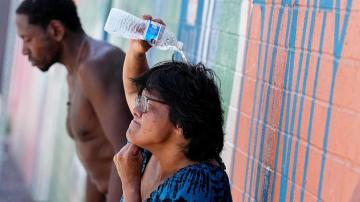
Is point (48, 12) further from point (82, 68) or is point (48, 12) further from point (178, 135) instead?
point (178, 135)

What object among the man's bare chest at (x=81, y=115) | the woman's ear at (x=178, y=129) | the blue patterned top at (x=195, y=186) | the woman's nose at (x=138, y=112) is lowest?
the man's bare chest at (x=81, y=115)

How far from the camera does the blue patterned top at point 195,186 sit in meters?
2.87

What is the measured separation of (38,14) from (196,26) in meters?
0.91

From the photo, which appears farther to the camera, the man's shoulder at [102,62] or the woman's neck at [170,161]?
the man's shoulder at [102,62]

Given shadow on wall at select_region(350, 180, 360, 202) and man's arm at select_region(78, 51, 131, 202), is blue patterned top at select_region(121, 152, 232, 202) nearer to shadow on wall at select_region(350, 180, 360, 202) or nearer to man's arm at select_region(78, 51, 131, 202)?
shadow on wall at select_region(350, 180, 360, 202)

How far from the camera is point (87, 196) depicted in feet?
17.7

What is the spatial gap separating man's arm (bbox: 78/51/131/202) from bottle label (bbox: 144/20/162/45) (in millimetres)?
1130

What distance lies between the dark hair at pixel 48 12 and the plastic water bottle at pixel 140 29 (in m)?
1.70

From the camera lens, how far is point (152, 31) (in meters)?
3.41

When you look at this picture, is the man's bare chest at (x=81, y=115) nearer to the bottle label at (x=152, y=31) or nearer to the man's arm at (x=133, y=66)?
the man's arm at (x=133, y=66)

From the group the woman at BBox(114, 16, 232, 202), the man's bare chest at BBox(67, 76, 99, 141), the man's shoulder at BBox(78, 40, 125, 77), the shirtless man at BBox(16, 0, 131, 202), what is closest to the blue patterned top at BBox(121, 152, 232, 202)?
the woman at BBox(114, 16, 232, 202)

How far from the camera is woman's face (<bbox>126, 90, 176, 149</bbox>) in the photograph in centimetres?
302

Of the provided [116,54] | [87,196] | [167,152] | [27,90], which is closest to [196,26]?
[116,54]

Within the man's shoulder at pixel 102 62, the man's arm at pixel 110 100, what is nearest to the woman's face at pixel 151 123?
the man's arm at pixel 110 100
